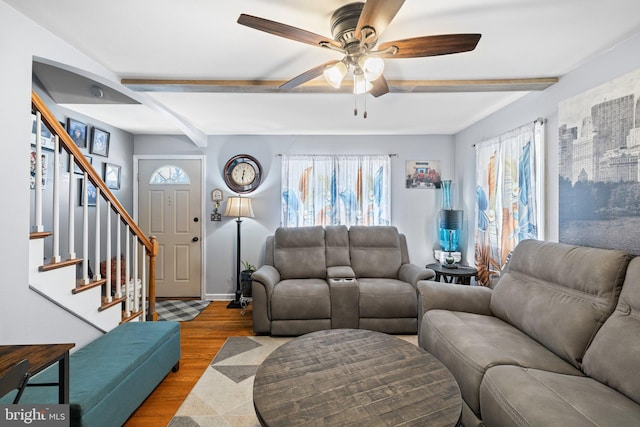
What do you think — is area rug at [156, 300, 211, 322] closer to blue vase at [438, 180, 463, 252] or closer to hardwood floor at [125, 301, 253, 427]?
hardwood floor at [125, 301, 253, 427]

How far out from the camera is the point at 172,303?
4.01 meters

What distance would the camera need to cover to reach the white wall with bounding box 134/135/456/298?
13.6ft

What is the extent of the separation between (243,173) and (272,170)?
42 cm

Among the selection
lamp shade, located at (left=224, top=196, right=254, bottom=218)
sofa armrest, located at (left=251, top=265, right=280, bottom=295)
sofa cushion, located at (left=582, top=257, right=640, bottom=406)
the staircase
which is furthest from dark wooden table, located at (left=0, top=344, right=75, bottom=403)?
lamp shade, located at (left=224, top=196, right=254, bottom=218)

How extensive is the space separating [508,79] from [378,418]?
2.59 metres

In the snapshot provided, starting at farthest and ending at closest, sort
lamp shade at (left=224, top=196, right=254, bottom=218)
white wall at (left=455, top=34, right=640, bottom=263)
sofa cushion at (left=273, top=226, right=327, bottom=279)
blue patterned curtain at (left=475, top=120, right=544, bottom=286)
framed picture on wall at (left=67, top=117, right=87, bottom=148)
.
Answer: lamp shade at (left=224, top=196, right=254, bottom=218) → sofa cushion at (left=273, top=226, right=327, bottom=279) → framed picture on wall at (left=67, top=117, right=87, bottom=148) → blue patterned curtain at (left=475, top=120, right=544, bottom=286) → white wall at (left=455, top=34, right=640, bottom=263)

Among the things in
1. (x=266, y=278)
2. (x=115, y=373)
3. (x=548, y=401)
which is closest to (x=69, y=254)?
(x=115, y=373)

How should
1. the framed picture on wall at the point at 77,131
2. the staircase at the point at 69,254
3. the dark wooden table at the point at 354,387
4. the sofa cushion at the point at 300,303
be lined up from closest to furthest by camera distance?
the dark wooden table at the point at 354,387
the staircase at the point at 69,254
the sofa cushion at the point at 300,303
the framed picture on wall at the point at 77,131

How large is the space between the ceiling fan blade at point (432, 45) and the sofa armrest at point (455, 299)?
174 cm

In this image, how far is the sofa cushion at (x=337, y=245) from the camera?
3.59m

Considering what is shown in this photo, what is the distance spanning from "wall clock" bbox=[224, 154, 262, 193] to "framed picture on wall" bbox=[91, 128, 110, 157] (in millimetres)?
1421

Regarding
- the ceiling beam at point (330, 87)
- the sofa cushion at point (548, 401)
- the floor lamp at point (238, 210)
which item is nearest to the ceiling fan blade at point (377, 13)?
the ceiling beam at point (330, 87)

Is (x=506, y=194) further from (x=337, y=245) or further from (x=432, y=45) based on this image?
(x=432, y=45)

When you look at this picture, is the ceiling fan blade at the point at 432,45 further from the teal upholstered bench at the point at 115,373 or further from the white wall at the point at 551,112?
the teal upholstered bench at the point at 115,373
